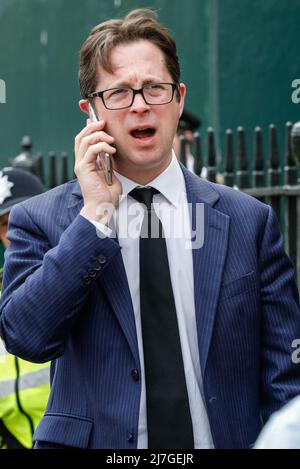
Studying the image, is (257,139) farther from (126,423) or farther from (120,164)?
(126,423)

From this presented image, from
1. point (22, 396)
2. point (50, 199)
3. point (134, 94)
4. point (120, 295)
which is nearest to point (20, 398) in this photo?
point (22, 396)

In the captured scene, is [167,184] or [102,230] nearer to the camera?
[102,230]

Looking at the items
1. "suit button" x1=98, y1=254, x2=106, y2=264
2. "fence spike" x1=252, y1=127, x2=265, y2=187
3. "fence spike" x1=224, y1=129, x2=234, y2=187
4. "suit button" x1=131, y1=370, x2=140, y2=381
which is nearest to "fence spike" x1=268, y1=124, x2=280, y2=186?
"fence spike" x1=252, y1=127, x2=265, y2=187

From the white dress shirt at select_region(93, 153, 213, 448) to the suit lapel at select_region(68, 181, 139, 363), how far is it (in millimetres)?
35

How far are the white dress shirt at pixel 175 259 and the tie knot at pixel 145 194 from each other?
15mm

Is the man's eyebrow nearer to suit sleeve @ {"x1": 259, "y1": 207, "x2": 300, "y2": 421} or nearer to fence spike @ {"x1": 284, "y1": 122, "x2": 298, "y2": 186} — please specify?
suit sleeve @ {"x1": 259, "y1": 207, "x2": 300, "y2": 421}

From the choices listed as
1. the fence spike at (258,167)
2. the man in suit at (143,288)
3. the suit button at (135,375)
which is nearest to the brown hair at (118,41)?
the man in suit at (143,288)

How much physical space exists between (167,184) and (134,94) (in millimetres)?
350

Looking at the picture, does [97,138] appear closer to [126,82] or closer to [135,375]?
[126,82]

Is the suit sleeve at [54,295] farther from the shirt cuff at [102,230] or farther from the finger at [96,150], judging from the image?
the finger at [96,150]

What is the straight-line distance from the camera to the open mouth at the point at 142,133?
3787mm

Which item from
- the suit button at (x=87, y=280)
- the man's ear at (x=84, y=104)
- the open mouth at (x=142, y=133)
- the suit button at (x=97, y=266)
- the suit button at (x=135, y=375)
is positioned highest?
the man's ear at (x=84, y=104)

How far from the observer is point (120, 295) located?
3680 mm

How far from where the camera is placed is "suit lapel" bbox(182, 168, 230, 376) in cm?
363
